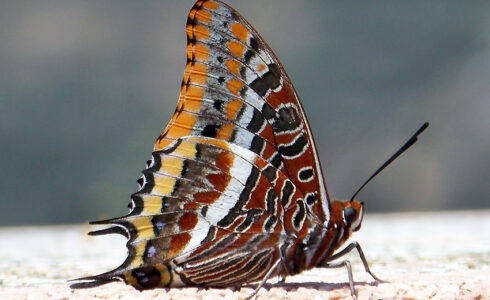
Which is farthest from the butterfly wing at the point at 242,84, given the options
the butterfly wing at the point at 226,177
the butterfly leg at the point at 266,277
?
the butterfly leg at the point at 266,277

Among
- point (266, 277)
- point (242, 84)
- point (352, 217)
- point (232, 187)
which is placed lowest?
point (266, 277)

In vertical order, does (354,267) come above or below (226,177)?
below

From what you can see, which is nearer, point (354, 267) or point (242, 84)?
point (242, 84)

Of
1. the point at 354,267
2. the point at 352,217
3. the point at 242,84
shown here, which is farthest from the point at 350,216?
the point at 354,267

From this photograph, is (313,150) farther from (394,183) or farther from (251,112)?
(394,183)

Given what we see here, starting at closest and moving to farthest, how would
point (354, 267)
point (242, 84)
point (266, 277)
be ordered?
point (266, 277)
point (242, 84)
point (354, 267)

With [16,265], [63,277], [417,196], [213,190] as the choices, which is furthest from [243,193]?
[417,196]

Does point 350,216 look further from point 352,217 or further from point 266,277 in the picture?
point 266,277

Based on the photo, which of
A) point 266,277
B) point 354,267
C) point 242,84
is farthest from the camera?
point 354,267
